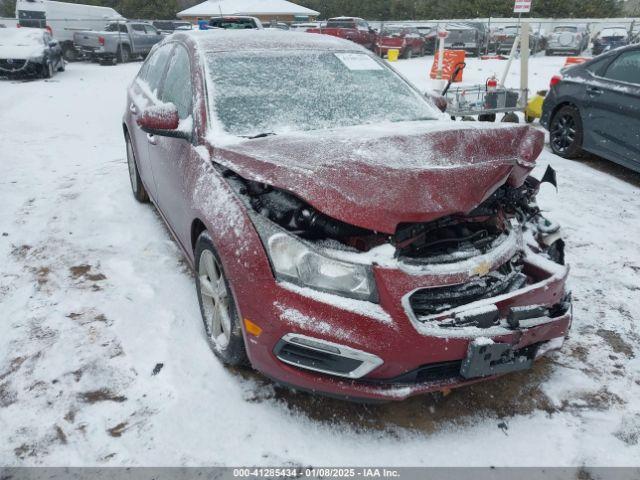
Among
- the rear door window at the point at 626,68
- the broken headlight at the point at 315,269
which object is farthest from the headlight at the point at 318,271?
the rear door window at the point at 626,68

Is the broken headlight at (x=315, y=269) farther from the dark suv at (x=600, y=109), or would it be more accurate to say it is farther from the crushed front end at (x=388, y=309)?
the dark suv at (x=600, y=109)

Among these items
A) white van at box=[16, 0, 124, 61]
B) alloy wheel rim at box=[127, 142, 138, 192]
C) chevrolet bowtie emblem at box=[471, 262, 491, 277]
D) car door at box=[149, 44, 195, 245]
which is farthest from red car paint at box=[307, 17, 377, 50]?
chevrolet bowtie emblem at box=[471, 262, 491, 277]

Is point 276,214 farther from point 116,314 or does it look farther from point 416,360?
point 116,314

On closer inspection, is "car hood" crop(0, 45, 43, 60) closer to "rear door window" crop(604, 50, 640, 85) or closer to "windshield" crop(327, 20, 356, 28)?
"windshield" crop(327, 20, 356, 28)

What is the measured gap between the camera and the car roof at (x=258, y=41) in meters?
3.37

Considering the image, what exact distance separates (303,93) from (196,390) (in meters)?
1.89

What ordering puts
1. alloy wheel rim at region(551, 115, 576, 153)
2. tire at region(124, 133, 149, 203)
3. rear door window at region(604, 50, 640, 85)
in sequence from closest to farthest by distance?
tire at region(124, 133, 149, 203)
rear door window at region(604, 50, 640, 85)
alloy wheel rim at region(551, 115, 576, 153)

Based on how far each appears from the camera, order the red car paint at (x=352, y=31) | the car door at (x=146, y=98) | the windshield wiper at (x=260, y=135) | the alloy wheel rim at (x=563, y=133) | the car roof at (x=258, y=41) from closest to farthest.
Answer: the windshield wiper at (x=260, y=135) < the car roof at (x=258, y=41) < the car door at (x=146, y=98) < the alloy wheel rim at (x=563, y=133) < the red car paint at (x=352, y=31)

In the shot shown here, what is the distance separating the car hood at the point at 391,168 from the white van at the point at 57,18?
835 inches

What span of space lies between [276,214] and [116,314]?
146 cm

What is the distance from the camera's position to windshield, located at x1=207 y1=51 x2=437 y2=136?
2924 mm

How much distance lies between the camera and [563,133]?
6.59 meters

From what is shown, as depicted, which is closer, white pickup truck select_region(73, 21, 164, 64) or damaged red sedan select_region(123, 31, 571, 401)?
damaged red sedan select_region(123, 31, 571, 401)

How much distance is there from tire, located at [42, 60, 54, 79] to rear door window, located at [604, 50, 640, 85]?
46.9ft
